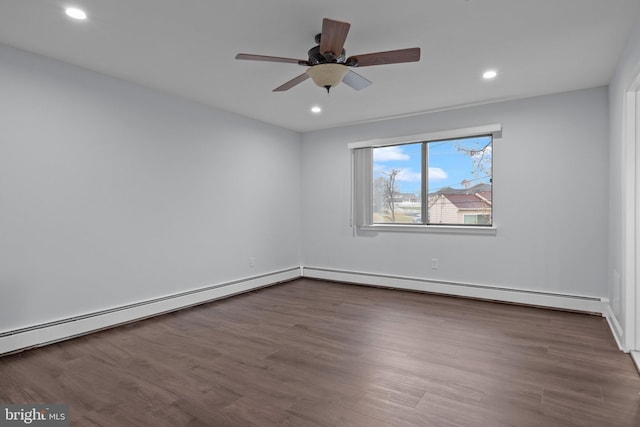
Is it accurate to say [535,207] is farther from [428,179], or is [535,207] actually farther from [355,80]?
[355,80]

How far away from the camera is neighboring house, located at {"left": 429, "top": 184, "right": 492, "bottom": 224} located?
15.0 feet

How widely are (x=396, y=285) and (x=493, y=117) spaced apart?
2566 mm

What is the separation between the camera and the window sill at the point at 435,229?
4.46m

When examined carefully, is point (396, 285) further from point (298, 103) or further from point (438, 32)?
point (438, 32)

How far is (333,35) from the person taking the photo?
226 cm

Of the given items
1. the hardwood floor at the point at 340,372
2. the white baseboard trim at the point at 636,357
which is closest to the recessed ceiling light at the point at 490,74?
the hardwood floor at the point at 340,372

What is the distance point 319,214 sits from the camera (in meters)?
5.90

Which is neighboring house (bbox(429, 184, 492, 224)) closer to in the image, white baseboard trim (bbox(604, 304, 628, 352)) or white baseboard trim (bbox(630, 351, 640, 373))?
white baseboard trim (bbox(604, 304, 628, 352))

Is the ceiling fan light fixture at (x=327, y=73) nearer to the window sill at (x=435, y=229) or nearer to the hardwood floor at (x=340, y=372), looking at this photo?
the hardwood floor at (x=340, y=372)

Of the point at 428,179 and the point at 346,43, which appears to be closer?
the point at 346,43

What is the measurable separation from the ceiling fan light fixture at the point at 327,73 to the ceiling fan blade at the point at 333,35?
11 cm

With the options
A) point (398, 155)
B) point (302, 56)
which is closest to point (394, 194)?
point (398, 155)

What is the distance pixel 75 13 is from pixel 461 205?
444 centimetres

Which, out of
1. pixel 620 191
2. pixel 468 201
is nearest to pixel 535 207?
pixel 468 201
